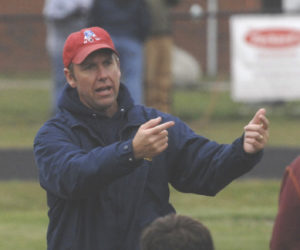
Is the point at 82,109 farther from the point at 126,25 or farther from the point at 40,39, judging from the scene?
the point at 40,39

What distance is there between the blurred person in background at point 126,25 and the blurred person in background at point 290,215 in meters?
7.61

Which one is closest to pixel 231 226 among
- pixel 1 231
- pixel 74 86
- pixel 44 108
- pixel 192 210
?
pixel 192 210

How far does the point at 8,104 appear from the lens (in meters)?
14.6

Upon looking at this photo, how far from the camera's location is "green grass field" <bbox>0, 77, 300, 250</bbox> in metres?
8.27

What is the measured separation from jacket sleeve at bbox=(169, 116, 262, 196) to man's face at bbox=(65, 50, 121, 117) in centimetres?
37

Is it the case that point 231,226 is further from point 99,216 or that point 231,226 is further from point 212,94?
point 212,94

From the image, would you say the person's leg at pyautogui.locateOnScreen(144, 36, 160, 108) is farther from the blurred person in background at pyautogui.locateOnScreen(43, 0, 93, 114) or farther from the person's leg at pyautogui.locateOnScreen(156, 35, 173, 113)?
the blurred person in background at pyautogui.locateOnScreen(43, 0, 93, 114)

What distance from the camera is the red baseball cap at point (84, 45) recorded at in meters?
4.63

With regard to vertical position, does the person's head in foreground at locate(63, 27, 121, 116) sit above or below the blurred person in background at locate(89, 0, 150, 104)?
above

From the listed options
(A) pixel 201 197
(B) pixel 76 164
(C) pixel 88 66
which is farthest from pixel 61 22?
(B) pixel 76 164

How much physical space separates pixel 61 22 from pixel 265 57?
3.04 meters

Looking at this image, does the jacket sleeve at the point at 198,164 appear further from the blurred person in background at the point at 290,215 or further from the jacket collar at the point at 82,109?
the blurred person in background at the point at 290,215

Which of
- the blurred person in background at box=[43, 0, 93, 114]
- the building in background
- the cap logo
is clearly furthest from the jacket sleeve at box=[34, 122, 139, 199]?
the building in background

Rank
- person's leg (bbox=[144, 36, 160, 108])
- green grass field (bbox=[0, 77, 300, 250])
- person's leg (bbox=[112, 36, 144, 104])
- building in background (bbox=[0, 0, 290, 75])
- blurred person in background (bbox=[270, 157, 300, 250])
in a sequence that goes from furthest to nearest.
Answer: building in background (bbox=[0, 0, 290, 75]) → person's leg (bbox=[144, 36, 160, 108]) → person's leg (bbox=[112, 36, 144, 104]) → green grass field (bbox=[0, 77, 300, 250]) → blurred person in background (bbox=[270, 157, 300, 250])
